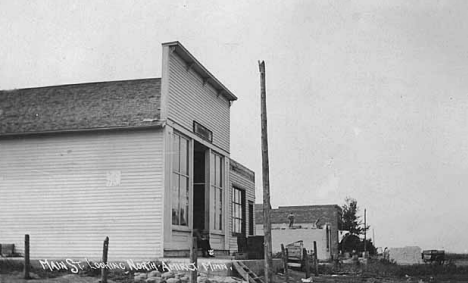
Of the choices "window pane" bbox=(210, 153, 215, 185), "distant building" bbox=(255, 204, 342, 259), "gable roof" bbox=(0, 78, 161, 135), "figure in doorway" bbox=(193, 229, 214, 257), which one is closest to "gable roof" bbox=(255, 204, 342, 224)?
"distant building" bbox=(255, 204, 342, 259)

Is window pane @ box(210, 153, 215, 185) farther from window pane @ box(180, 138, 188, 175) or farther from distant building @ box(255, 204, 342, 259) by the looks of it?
Result: distant building @ box(255, 204, 342, 259)

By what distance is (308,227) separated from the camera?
57.0 m

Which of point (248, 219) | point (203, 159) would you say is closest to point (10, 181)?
point (203, 159)

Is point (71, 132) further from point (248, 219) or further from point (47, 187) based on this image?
point (248, 219)

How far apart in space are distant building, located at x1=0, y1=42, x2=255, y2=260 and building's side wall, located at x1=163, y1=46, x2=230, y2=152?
0.28 ft

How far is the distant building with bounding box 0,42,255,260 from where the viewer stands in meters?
23.7

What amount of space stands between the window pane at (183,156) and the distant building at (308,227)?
31.4m

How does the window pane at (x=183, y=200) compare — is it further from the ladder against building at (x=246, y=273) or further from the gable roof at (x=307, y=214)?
the gable roof at (x=307, y=214)

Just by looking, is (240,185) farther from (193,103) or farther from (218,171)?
(193,103)

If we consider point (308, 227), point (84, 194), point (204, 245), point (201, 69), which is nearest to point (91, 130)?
point (84, 194)

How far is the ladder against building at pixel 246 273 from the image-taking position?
862 inches

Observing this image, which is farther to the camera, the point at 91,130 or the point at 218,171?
the point at 218,171

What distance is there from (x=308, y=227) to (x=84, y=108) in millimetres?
35318

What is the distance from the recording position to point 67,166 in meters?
24.7
